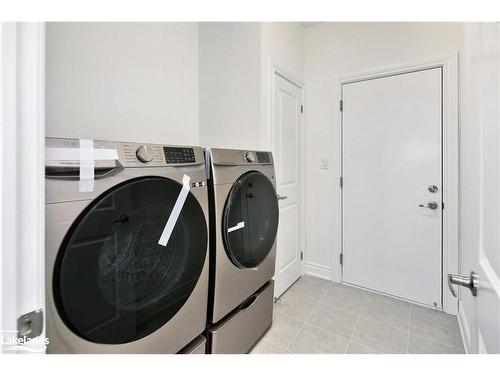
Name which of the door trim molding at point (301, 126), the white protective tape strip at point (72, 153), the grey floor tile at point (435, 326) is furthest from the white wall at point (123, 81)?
the grey floor tile at point (435, 326)

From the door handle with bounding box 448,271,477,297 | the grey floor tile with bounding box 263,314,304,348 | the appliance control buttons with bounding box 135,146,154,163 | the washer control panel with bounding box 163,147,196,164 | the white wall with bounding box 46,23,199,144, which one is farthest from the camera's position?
the grey floor tile with bounding box 263,314,304,348

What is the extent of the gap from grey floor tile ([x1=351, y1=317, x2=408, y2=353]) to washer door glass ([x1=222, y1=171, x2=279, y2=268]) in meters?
0.94

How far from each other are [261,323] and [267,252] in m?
0.49

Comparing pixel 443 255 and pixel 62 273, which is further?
pixel 443 255

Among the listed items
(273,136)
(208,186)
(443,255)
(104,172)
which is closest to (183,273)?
(208,186)

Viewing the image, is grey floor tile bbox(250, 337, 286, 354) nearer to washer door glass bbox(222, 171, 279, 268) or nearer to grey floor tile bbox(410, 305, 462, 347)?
washer door glass bbox(222, 171, 279, 268)

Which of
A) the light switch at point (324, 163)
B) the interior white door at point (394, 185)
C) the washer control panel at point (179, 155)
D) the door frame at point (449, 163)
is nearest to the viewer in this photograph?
the washer control panel at point (179, 155)

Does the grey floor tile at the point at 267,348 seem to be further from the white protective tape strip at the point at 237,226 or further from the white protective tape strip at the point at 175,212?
the white protective tape strip at the point at 175,212

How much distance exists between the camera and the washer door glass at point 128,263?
2.24ft

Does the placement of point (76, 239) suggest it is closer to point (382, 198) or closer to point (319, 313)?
point (319, 313)

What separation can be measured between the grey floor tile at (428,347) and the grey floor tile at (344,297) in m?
0.44

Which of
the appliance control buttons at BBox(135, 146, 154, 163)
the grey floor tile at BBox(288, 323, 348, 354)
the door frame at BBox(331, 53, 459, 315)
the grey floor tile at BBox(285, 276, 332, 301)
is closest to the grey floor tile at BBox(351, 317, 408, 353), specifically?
the grey floor tile at BBox(288, 323, 348, 354)

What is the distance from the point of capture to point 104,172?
0.74 metres

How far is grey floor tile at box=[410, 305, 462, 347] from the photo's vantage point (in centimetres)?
163
